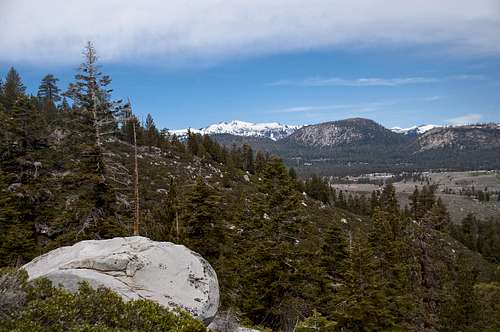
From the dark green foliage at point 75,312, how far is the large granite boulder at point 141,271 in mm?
1633

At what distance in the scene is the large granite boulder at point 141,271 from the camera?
9672 millimetres

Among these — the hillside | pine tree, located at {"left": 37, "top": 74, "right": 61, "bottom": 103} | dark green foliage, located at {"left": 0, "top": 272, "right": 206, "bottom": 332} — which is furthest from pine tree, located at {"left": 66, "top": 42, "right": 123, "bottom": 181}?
pine tree, located at {"left": 37, "top": 74, "right": 61, "bottom": 103}

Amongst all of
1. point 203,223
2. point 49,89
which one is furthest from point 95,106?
point 49,89

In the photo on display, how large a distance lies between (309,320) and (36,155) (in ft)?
60.0

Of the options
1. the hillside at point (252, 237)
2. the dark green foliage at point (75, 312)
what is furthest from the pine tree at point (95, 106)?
the dark green foliage at point (75, 312)

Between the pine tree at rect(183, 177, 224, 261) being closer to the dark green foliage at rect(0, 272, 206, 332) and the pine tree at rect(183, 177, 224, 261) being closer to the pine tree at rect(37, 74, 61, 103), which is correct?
the dark green foliage at rect(0, 272, 206, 332)

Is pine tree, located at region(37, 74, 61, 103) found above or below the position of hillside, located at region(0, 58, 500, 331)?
above

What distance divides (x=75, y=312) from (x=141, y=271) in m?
4.16

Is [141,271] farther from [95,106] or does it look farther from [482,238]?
[482,238]

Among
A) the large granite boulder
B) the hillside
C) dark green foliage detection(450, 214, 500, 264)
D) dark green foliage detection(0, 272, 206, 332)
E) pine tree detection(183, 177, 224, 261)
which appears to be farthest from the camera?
dark green foliage detection(450, 214, 500, 264)

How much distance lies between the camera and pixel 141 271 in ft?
35.7

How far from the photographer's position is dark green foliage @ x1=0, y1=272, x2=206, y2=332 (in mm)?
6363

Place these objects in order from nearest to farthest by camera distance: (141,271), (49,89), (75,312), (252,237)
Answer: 1. (75,312)
2. (141,271)
3. (252,237)
4. (49,89)

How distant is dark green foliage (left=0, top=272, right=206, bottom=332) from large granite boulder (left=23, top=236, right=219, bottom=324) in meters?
1.63
